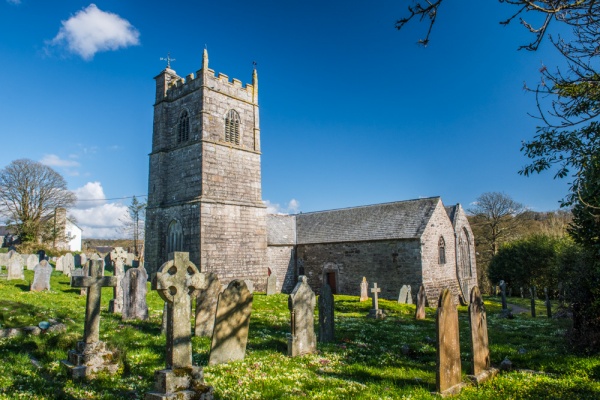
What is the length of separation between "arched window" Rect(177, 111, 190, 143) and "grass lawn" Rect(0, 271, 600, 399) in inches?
532

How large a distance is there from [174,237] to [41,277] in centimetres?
719

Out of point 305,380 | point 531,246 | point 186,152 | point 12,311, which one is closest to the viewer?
point 305,380

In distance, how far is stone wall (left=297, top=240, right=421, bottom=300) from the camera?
72.3 feet

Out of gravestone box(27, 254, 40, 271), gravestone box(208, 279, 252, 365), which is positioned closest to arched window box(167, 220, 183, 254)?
gravestone box(27, 254, 40, 271)

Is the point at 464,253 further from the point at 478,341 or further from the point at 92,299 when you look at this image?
the point at 92,299

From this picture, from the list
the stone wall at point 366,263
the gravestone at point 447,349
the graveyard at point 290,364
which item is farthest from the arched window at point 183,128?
the gravestone at point 447,349

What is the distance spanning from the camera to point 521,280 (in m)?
29.0

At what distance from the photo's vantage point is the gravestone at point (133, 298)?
11.0 m

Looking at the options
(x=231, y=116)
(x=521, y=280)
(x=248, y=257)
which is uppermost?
(x=231, y=116)

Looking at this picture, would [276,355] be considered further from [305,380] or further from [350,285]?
[350,285]

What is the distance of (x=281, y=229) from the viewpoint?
2859cm

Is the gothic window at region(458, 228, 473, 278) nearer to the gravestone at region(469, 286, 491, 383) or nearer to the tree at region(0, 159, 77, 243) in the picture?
the gravestone at region(469, 286, 491, 383)

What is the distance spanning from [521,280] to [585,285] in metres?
24.6

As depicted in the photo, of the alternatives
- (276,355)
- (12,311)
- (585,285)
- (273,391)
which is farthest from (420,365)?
(12,311)
